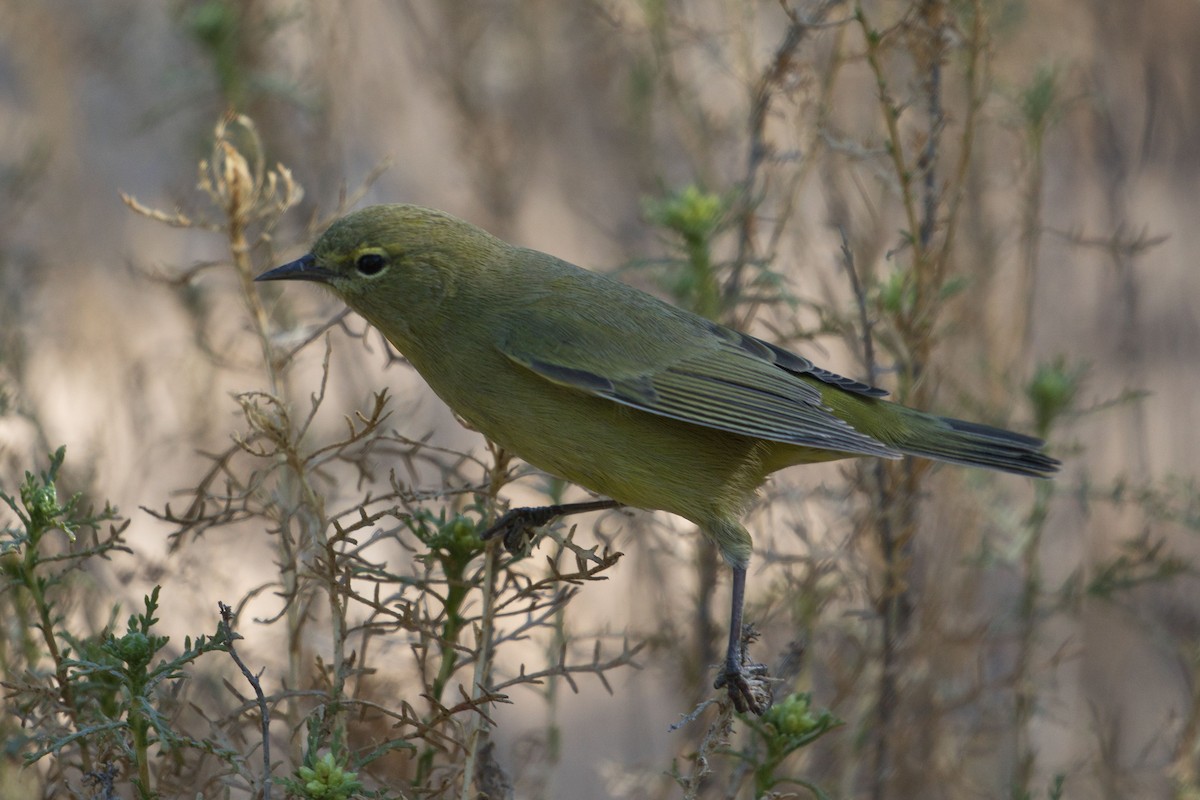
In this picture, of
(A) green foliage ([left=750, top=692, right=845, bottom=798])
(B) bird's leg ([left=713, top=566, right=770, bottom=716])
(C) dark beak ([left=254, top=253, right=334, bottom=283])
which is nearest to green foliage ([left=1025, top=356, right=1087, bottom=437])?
(B) bird's leg ([left=713, top=566, right=770, bottom=716])

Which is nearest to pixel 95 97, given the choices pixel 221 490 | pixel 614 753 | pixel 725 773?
pixel 221 490

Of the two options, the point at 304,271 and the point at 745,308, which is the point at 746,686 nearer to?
the point at 304,271

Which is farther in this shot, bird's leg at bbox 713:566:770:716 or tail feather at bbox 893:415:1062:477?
tail feather at bbox 893:415:1062:477

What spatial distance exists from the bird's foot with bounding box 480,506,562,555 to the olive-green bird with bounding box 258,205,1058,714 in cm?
2

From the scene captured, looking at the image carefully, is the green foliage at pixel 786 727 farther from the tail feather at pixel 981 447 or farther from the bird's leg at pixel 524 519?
the tail feather at pixel 981 447

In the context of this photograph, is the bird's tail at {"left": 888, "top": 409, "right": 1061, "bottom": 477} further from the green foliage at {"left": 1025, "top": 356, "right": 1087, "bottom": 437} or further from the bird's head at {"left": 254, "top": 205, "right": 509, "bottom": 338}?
the bird's head at {"left": 254, "top": 205, "right": 509, "bottom": 338}

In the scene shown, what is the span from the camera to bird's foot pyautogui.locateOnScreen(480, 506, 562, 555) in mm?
2840

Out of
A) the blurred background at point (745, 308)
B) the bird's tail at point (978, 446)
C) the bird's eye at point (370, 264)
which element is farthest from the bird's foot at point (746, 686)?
the bird's eye at point (370, 264)

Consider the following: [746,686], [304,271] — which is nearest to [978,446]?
[746,686]

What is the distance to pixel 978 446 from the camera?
3.62 metres

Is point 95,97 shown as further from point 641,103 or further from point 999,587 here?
point 999,587

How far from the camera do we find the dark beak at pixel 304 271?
317cm

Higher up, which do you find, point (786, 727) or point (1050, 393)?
point (1050, 393)

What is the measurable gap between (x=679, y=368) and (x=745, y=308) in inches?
41.1
